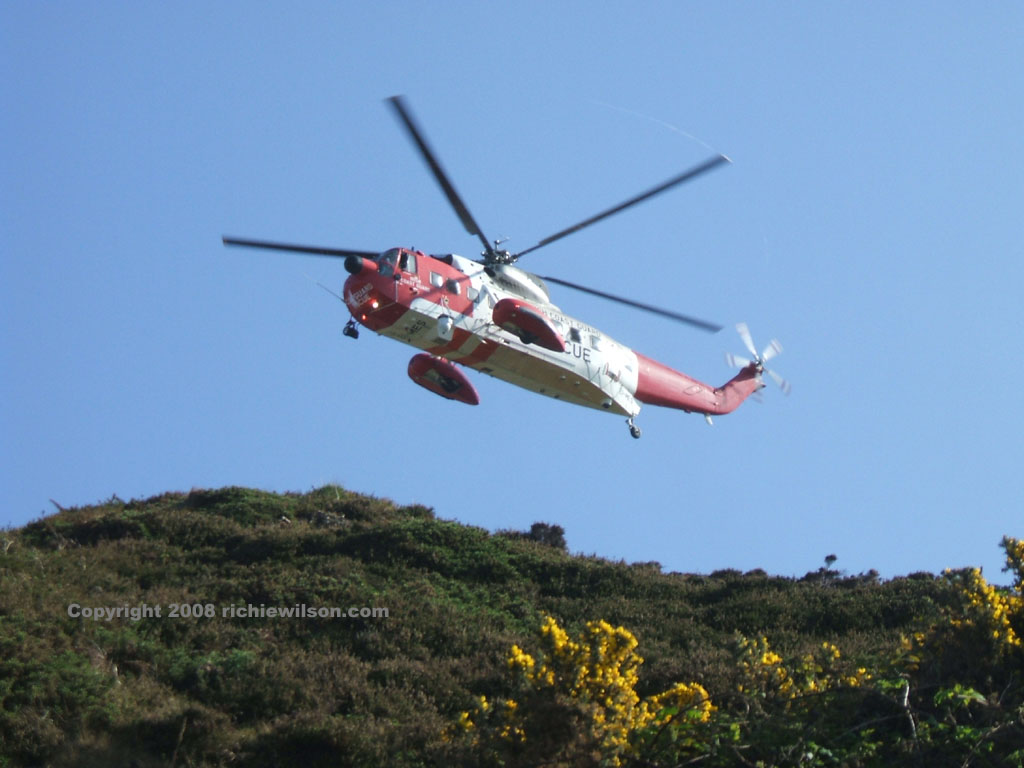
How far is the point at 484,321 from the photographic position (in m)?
21.7

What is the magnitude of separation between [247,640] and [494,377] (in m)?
8.38

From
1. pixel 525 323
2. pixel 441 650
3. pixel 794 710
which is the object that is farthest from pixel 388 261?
pixel 794 710

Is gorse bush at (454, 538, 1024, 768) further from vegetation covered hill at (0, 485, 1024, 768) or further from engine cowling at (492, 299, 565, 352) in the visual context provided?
engine cowling at (492, 299, 565, 352)

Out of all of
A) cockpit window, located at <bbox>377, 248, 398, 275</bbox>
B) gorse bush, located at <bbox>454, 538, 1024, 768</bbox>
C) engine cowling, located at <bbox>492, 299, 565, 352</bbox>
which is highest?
cockpit window, located at <bbox>377, 248, 398, 275</bbox>

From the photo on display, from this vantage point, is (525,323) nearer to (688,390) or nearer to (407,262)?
(407,262)

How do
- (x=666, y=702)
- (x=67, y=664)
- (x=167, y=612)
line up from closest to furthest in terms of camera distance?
1. (x=666, y=702)
2. (x=67, y=664)
3. (x=167, y=612)

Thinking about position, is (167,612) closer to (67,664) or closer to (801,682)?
(67,664)

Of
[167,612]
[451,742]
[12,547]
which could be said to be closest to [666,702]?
[451,742]

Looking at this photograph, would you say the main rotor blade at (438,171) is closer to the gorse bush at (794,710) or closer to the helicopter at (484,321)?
the helicopter at (484,321)

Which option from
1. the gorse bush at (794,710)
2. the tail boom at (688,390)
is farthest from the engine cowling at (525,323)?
the gorse bush at (794,710)

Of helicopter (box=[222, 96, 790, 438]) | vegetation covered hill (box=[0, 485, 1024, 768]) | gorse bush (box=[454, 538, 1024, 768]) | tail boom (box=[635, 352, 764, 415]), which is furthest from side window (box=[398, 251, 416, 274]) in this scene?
gorse bush (box=[454, 538, 1024, 768])

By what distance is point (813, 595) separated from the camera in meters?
19.9

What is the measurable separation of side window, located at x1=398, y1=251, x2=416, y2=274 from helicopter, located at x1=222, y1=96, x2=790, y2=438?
2cm

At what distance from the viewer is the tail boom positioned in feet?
83.3
